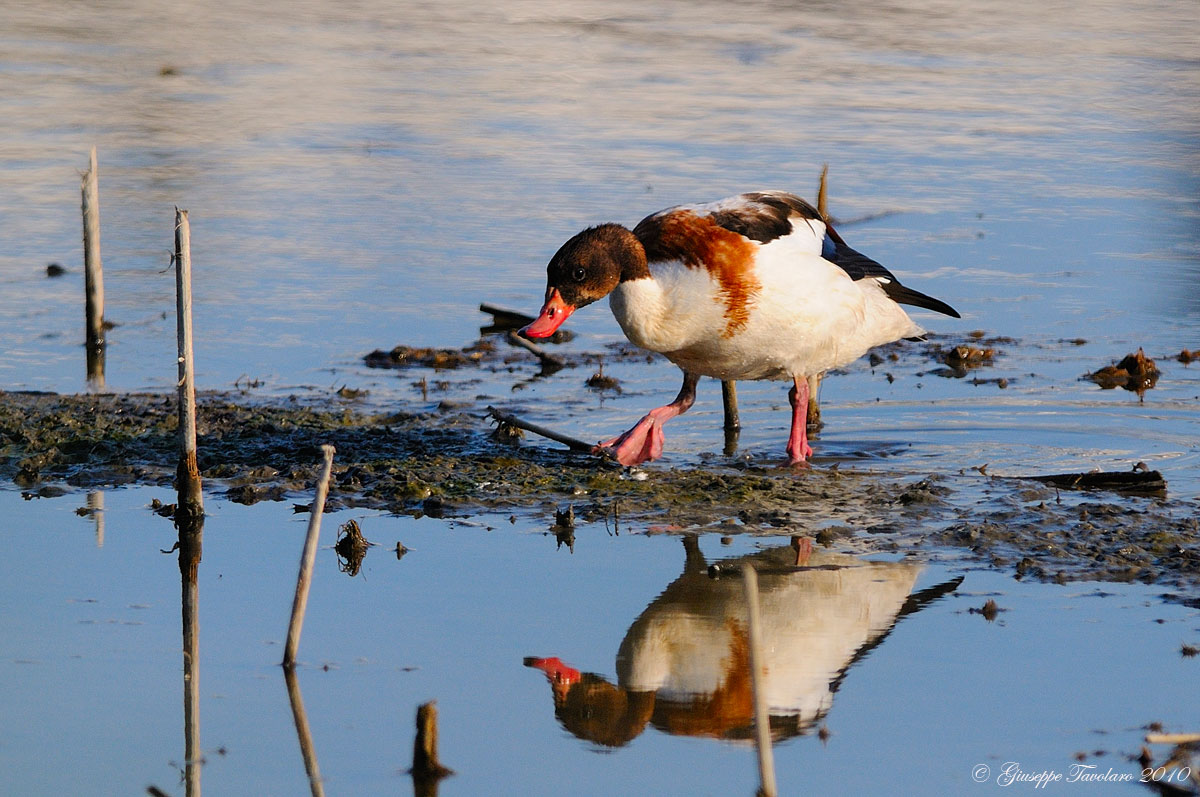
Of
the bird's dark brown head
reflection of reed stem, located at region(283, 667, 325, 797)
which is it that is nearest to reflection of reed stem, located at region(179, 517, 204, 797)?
reflection of reed stem, located at region(283, 667, 325, 797)

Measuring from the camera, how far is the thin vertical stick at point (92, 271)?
950 centimetres

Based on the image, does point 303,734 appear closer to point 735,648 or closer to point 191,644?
point 191,644

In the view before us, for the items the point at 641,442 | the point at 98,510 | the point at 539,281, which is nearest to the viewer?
the point at 98,510

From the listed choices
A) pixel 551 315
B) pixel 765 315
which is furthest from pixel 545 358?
pixel 765 315

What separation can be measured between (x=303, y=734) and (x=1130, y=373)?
20.2 ft

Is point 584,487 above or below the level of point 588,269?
below

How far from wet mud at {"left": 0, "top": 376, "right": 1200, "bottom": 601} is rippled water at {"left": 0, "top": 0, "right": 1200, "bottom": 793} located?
0.27m

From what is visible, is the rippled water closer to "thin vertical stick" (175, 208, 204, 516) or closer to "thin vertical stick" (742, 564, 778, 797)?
"thin vertical stick" (175, 208, 204, 516)

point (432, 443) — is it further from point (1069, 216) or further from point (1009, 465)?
point (1069, 216)

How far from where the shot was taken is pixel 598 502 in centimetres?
691

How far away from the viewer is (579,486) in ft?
23.3

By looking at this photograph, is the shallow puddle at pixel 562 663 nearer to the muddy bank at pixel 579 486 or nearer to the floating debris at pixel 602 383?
the muddy bank at pixel 579 486

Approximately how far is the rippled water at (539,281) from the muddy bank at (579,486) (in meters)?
0.29

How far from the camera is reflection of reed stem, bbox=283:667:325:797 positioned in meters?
4.26
